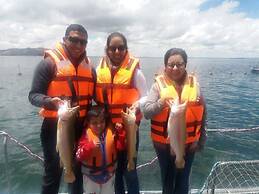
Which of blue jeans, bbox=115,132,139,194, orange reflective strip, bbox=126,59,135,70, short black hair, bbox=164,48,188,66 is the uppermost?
short black hair, bbox=164,48,188,66

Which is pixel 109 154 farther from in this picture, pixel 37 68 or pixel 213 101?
pixel 213 101

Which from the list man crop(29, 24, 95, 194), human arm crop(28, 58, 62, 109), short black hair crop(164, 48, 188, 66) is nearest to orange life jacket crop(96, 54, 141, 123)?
man crop(29, 24, 95, 194)

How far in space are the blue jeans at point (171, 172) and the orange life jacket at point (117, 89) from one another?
2.00 feet

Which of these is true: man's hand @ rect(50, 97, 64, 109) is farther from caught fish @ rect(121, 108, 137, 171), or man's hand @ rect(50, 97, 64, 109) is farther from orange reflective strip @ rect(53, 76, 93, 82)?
caught fish @ rect(121, 108, 137, 171)

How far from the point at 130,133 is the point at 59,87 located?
47.1 inches

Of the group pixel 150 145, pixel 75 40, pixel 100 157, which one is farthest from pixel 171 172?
pixel 150 145

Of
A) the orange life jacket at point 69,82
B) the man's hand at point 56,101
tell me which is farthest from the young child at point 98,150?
the man's hand at point 56,101

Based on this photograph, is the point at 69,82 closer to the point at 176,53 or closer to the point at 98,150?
the point at 98,150

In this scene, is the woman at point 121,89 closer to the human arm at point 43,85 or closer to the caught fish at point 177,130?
the caught fish at point 177,130

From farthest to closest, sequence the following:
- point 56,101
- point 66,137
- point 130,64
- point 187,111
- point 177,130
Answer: point 130,64, point 187,111, point 177,130, point 66,137, point 56,101

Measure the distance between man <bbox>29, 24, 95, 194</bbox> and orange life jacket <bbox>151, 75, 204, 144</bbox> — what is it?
106cm

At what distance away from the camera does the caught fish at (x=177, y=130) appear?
459cm

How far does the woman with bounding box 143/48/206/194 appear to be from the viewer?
15.6ft

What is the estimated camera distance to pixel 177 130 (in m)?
4.66
